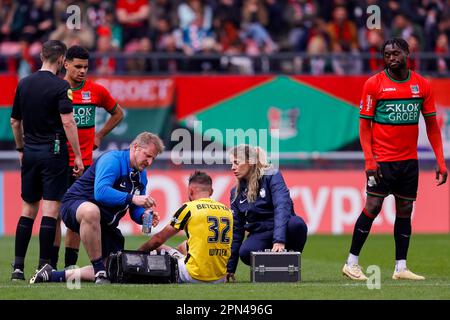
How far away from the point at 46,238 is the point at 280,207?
2282 millimetres

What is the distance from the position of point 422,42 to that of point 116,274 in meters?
12.4

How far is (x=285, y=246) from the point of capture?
11.1 meters

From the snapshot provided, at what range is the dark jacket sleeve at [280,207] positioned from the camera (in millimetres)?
10770

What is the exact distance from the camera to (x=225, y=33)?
2158cm

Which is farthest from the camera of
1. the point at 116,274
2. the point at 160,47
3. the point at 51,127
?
the point at 160,47

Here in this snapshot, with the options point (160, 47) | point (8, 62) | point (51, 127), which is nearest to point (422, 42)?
point (160, 47)

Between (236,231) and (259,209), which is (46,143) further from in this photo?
(259,209)

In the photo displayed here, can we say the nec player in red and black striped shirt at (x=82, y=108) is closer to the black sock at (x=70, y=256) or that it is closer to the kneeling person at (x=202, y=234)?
the black sock at (x=70, y=256)

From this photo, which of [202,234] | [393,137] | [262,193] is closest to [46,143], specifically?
[202,234]

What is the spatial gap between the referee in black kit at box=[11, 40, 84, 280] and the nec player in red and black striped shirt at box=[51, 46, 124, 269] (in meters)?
0.48

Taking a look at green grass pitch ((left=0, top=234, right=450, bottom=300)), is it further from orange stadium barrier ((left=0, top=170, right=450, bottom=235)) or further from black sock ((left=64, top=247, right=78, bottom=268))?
orange stadium barrier ((left=0, top=170, right=450, bottom=235))

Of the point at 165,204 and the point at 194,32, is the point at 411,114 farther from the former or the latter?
the point at 194,32

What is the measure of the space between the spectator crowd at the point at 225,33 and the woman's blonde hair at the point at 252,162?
8807 mm

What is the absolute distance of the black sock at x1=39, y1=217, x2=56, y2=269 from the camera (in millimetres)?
10977
